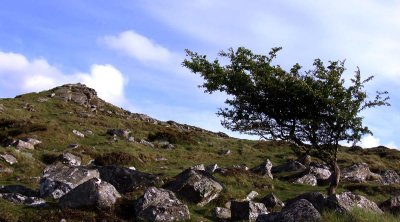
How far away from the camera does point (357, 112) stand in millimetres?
28969

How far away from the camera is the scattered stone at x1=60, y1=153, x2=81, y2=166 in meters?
41.3

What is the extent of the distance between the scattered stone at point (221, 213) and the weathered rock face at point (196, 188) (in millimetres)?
2047

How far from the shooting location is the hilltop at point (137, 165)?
22.1 m

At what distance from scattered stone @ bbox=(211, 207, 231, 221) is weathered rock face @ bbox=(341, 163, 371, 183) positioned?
23.8 metres

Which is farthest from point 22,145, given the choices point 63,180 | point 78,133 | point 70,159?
point 63,180

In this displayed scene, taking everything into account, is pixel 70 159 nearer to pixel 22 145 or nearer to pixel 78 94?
pixel 22 145

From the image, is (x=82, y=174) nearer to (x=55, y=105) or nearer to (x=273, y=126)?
(x=273, y=126)

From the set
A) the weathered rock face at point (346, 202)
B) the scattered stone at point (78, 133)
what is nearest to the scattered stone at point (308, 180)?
the weathered rock face at point (346, 202)

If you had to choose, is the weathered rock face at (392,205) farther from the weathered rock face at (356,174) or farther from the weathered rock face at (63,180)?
the weathered rock face at (356,174)

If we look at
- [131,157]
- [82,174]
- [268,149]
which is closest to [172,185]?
[82,174]

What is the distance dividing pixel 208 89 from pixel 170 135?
3781 cm

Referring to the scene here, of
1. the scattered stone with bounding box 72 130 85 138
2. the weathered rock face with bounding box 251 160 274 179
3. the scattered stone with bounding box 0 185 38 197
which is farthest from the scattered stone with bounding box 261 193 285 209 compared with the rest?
the scattered stone with bounding box 72 130 85 138

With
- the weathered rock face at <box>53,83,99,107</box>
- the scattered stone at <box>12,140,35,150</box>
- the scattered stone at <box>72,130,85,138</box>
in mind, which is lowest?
the scattered stone at <box>12,140,35,150</box>

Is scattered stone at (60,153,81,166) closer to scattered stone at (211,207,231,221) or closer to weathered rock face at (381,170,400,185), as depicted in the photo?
scattered stone at (211,207,231,221)
